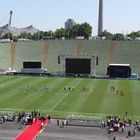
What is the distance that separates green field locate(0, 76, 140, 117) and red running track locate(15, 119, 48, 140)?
782 cm

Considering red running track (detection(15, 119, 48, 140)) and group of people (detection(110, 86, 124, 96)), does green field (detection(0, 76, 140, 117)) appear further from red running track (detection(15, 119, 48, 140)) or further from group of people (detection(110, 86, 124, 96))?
red running track (detection(15, 119, 48, 140))

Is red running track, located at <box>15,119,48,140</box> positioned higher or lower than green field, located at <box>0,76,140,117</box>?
lower

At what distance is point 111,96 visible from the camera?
67.0 metres

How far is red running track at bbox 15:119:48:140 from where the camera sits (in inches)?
1588

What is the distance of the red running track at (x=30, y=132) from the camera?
4034 cm

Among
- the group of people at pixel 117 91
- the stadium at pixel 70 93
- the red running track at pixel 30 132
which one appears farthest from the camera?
the group of people at pixel 117 91

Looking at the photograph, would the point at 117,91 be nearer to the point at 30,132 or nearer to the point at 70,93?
the point at 70,93

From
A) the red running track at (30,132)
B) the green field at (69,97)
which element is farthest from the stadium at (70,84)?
the red running track at (30,132)

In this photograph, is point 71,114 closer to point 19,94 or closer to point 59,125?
point 59,125

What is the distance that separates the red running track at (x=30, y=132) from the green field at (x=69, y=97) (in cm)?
782

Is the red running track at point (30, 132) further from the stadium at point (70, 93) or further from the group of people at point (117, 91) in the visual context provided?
the group of people at point (117, 91)

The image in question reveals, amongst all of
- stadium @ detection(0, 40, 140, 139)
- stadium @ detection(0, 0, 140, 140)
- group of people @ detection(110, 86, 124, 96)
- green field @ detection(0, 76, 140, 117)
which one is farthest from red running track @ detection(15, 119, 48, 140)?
group of people @ detection(110, 86, 124, 96)

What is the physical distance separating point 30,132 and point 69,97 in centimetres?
2375

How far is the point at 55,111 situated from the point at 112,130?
14.1 m
